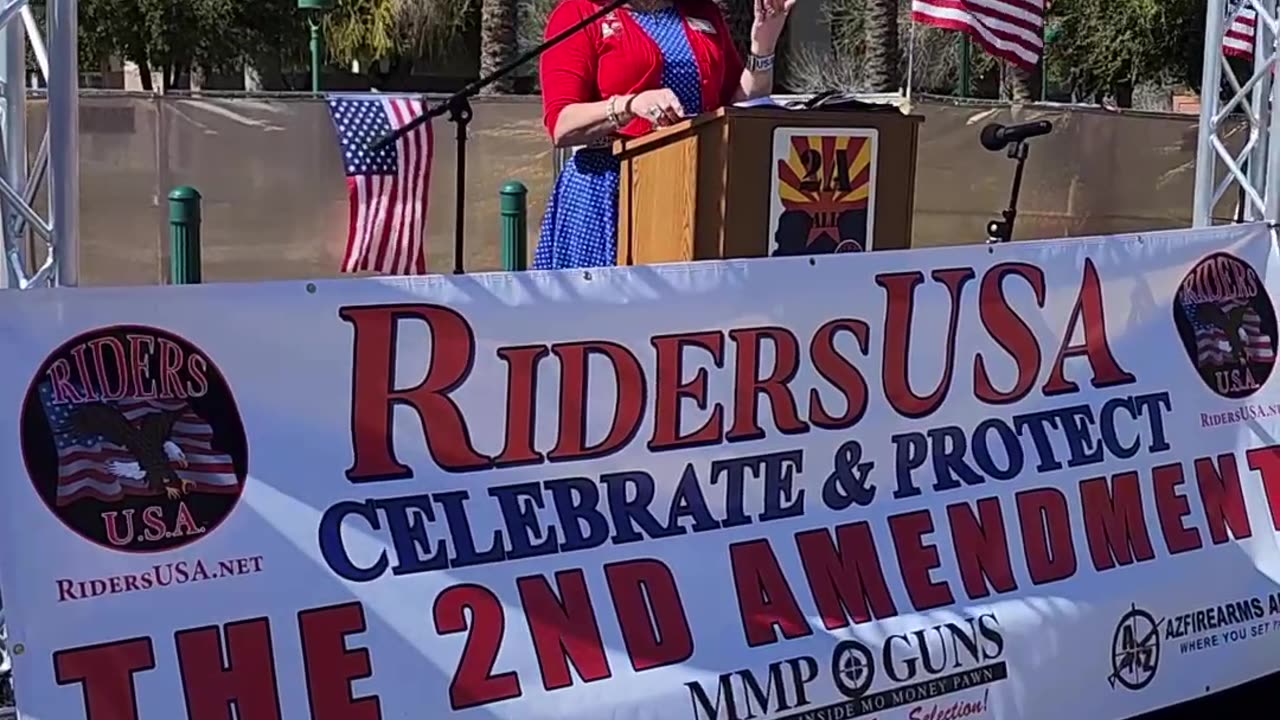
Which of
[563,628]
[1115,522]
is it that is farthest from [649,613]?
[1115,522]

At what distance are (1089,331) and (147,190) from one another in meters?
7.25

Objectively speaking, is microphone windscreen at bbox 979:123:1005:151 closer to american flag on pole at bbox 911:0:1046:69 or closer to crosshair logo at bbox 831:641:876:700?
crosshair logo at bbox 831:641:876:700

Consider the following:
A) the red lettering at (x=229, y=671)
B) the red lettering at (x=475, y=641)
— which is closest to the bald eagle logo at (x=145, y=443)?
the red lettering at (x=229, y=671)

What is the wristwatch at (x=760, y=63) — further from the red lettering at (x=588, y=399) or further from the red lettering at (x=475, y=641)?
the red lettering at (x=475, y=641)

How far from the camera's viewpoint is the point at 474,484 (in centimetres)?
262

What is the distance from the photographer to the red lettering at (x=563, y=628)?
2.65 m

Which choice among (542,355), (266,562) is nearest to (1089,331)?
(542,355)

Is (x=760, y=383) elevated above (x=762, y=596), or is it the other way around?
(x=760, y=383)

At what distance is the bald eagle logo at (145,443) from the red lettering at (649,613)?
0.84m

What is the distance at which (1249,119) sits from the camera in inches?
186

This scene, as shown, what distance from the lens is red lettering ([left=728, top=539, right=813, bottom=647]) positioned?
287 centimetres

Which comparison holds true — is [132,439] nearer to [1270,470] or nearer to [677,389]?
[677,389]

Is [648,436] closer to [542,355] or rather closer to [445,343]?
[542,355]

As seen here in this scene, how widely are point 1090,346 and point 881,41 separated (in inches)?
549
